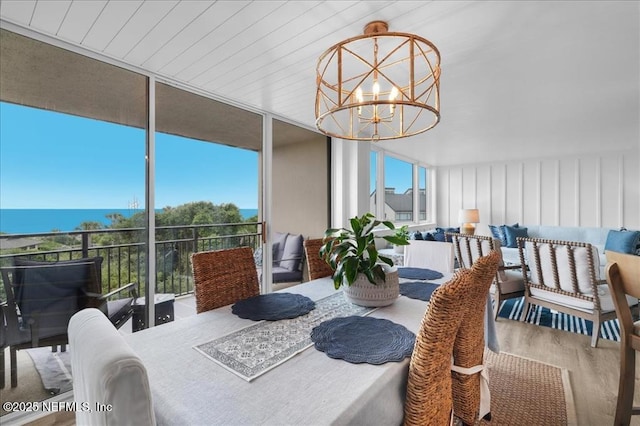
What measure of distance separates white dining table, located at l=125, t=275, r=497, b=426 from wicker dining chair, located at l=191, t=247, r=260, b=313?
46 centimetres

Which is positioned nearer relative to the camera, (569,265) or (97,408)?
(97,408)

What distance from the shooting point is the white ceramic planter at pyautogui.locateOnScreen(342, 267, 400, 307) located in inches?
61.1

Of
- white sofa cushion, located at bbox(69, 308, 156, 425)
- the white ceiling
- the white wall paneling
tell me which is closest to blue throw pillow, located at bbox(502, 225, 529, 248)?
the white wall paneling

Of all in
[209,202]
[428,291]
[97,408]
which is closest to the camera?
[97,408]

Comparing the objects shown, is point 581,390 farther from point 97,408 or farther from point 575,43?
point 97,408

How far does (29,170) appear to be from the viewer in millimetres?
1858

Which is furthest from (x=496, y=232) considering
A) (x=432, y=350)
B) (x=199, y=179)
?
(x=432, y=350)

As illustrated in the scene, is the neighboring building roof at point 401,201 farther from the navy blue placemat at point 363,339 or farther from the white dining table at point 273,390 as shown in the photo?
the white dining table at point 273,390

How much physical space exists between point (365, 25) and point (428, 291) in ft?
5.21

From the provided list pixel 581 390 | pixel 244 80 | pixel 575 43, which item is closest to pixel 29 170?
pixel 244 80

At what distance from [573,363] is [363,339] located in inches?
90.4

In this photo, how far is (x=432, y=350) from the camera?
38.3 inches

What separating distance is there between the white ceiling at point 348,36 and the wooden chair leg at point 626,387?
1802 mm

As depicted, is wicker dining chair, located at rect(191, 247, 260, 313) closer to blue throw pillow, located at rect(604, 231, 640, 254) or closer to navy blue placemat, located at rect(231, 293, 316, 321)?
navy blue placemat, located at rect(231, 293, 316, 321)
